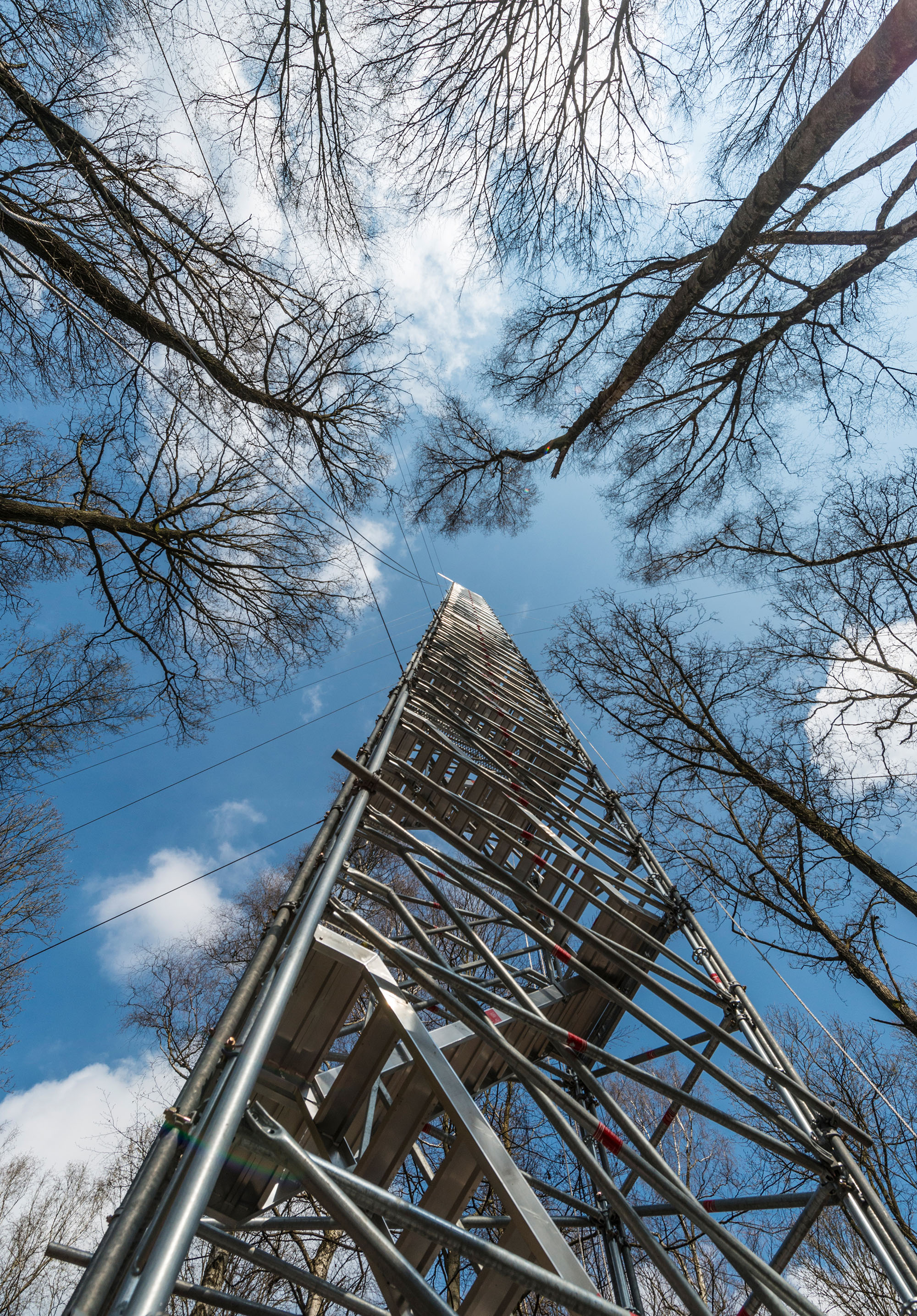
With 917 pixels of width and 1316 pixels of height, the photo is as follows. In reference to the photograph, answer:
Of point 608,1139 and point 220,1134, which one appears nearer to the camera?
point 220,1134

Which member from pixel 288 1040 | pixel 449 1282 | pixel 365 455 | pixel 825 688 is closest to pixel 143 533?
pixel 365 455

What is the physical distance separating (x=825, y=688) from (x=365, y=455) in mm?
7070

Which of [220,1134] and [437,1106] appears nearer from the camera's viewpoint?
[220,1134]

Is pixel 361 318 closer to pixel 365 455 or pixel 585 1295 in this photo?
pixel 365 455

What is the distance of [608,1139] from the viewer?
2.06 metres

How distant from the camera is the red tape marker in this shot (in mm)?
2033

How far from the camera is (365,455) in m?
8.12

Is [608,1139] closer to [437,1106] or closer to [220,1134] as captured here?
[437,1106]

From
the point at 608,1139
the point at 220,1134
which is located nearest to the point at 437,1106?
the point at 608,1139

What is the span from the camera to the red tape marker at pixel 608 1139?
203 centimetres

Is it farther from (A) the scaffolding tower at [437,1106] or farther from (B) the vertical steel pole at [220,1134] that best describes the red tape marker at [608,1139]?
(B) the vertical steel pole at [220,1134]

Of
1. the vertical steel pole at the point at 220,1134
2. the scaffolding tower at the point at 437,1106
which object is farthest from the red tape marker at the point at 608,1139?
the vertical steel pole at the point at 220,1134

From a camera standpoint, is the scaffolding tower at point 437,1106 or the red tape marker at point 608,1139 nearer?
the scaffolding tower at point 437,1106

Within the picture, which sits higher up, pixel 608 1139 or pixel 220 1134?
pixel 608 1139
